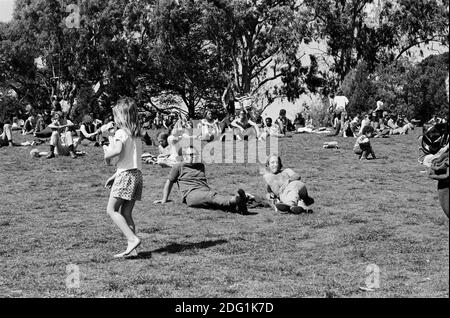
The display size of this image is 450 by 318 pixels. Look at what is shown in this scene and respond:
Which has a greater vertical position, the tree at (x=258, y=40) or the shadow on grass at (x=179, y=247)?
the tree at (x=258, y=40)

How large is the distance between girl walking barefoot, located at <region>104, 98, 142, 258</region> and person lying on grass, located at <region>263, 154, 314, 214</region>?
12.3 ft

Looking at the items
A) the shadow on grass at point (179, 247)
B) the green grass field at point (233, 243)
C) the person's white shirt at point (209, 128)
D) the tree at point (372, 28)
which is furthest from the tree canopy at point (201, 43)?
the shadow on grass at point (179, 247)

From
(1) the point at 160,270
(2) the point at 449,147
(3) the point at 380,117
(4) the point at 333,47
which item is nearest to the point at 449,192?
(2) the point at 449,147

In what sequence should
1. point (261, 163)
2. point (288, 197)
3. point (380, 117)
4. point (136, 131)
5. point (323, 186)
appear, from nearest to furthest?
point (136, 131) < point (288, 197) < point (323, 186) < point (261, 163) < point (380, 117)

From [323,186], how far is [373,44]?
125 ft

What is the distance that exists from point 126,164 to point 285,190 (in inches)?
165

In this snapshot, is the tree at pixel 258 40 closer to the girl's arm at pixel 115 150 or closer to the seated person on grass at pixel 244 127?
the seated person on grass at pixel 244 127

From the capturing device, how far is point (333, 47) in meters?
51.4

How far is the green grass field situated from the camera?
744cm

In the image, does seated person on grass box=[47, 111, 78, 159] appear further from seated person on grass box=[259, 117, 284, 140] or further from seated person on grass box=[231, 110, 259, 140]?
seated person on grass box=[259, 117, 284, 140]

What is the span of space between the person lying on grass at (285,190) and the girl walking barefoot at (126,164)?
3754 mm

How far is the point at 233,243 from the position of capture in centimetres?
967

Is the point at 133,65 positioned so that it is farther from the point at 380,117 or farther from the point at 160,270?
the point at 160,270

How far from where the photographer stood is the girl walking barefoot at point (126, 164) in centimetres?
882
